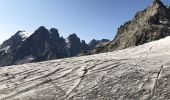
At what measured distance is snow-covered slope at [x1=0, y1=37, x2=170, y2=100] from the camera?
8.26 m

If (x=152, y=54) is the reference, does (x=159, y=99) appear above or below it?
below

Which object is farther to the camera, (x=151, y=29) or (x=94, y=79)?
(x=151, y=29)

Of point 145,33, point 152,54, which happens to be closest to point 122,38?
point 145,33

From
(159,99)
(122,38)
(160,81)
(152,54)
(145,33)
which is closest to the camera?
(159,99)

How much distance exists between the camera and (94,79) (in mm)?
9039

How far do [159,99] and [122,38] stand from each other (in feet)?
591

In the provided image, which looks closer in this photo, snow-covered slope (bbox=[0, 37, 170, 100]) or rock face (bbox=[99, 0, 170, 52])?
snow-covered slope (bbox=[0, 37, 170, 100])

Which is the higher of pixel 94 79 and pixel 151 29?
pixel 151 29

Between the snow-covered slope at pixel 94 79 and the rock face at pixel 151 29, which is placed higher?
the rock face at pixel 151 29

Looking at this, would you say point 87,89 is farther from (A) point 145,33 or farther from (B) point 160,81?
(A) point 145,33

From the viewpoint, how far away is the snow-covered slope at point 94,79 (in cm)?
826

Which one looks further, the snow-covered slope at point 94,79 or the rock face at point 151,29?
the rock face at point 151,29

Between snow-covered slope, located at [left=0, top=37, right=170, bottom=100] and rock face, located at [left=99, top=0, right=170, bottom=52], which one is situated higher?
rock face, located at [left=99, top=0, right=170, bottom=52]

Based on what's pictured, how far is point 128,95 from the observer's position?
26.7 ft
